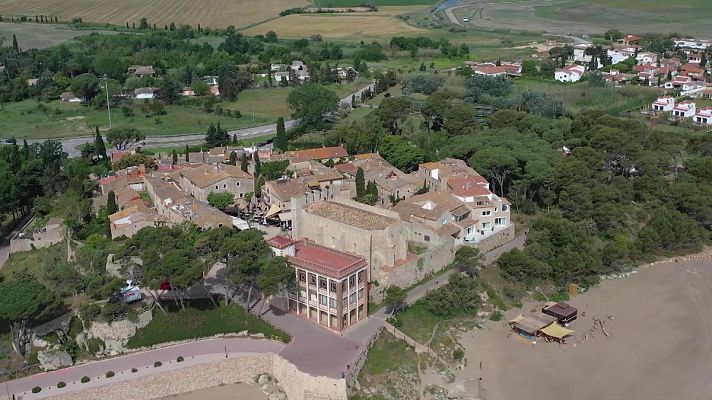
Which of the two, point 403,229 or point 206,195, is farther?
point 206,195

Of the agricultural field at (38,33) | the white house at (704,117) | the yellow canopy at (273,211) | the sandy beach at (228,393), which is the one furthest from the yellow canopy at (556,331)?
the agricultural field at (38,33)

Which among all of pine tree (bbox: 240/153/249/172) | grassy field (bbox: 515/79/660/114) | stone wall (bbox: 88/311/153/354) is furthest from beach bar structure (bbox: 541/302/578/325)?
grassy field (bbox: 515/79/660/114)

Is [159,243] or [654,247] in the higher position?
[159,243]

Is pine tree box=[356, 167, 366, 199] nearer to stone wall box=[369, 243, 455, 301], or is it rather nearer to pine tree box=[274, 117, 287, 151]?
stone wall box=[369, 243, 455, 301]

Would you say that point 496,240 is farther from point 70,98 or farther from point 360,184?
point 70,98

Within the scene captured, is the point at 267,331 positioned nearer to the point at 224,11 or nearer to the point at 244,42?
the point at 244,42

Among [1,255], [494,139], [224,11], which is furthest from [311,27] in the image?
[1,255]

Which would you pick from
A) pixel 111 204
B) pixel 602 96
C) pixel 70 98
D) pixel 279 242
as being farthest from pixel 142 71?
pixel 279 242

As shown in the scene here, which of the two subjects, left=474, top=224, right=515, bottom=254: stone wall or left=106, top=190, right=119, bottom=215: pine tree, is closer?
left=474, top=224, right=515, bottom=254: stone wall

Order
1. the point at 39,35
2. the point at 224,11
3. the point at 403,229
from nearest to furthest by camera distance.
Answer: the point at 403,229, the point at 39,35, the point at 224,11
